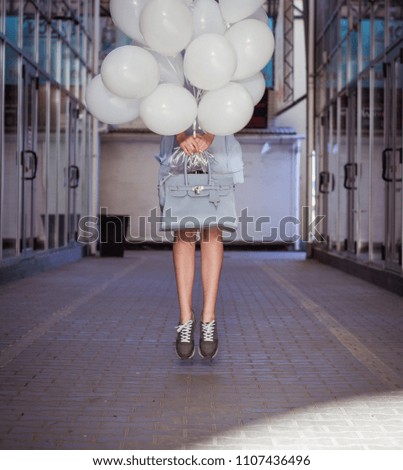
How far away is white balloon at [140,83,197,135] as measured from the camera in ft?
13.1

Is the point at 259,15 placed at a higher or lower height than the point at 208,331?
higher

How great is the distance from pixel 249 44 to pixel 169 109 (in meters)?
0.59

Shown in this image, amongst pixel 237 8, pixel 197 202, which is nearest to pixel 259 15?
pixel 237 8

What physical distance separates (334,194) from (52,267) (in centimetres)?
556

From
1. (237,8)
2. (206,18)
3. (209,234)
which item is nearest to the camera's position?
(206,18)

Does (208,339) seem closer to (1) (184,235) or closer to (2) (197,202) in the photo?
(1) (184,235)

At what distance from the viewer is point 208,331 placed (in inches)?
168

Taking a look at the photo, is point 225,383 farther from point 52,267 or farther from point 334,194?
point 334,194

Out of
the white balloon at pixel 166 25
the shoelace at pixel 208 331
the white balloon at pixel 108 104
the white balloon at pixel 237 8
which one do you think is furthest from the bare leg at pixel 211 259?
the white balloon at pixel 237 8

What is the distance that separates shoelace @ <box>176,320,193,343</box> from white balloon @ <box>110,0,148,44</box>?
1567 mm

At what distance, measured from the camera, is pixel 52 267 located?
38.8ft

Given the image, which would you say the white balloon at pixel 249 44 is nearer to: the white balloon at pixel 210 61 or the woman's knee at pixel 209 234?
the white balloon at pixel 210 61

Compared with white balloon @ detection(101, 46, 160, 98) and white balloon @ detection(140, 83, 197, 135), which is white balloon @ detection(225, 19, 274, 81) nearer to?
white balloon @ detection(140, 83, 197, 135)
